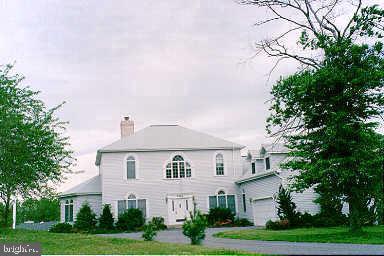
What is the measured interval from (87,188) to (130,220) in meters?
5.30

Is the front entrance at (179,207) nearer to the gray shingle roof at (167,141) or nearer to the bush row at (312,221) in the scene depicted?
the gray shingle roof at (167,141)

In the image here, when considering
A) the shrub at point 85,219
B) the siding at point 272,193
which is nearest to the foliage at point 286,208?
the siding at point 272,193

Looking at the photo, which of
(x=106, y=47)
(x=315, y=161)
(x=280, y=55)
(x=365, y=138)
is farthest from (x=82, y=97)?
(x=365, y=138)

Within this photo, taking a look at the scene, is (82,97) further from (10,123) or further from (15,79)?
(10,123)

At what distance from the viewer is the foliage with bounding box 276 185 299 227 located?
2883 cm

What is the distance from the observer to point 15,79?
2312 cm

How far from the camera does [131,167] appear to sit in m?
37.2

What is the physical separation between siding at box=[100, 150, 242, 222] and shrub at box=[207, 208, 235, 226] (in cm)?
149

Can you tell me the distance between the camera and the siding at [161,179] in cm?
3659

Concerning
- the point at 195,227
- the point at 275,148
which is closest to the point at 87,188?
the point at 275,148

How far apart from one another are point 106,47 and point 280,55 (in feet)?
28.6

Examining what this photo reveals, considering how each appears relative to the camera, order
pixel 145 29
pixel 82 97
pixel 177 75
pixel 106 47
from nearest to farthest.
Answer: pixel 145 29 < pixel 106 47 < pixel 177 75 < pixel 82 97

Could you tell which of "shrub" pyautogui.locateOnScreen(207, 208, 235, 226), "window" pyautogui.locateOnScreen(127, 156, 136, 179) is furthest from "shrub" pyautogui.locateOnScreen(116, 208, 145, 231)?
"shrub" pyautogui.locateOnScreen(207, 208, 235, 226)

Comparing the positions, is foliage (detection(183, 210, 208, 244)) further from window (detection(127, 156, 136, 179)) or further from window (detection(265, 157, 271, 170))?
window (detection(127, 156, 136, 179))
